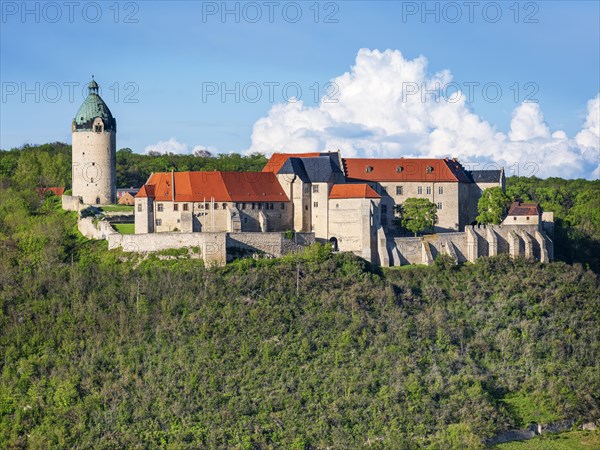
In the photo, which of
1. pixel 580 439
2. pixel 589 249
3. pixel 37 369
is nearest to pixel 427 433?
pixel 580 439

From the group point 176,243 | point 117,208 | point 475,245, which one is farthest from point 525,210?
point 117,208

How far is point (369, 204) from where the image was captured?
6906 centimetres

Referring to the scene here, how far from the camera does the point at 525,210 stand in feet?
241

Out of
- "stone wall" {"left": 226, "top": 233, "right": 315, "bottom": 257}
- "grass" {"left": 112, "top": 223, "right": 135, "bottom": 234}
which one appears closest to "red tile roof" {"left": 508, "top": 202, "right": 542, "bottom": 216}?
"stone wall" {"left": 226, "top": 233, "right": 315, "bottom": 257}

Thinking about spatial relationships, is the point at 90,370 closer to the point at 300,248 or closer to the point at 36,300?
the point at 36,300

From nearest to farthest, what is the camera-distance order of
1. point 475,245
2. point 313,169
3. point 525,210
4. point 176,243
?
point 176,243, point 475,245, point 313,169, point 525,210

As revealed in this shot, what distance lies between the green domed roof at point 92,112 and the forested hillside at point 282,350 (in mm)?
8324

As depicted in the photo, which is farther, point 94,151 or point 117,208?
point 94,151

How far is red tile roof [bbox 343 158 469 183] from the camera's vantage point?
249 ft

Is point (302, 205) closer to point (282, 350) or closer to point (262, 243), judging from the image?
point (262, 243)

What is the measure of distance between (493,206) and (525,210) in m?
1.91

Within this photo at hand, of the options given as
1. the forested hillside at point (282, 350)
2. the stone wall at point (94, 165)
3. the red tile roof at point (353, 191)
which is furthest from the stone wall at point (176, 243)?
the stone wall at point (94, 165)

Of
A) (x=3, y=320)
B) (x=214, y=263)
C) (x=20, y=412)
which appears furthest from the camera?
(x=214, y=263)

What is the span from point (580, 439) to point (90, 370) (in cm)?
2310
